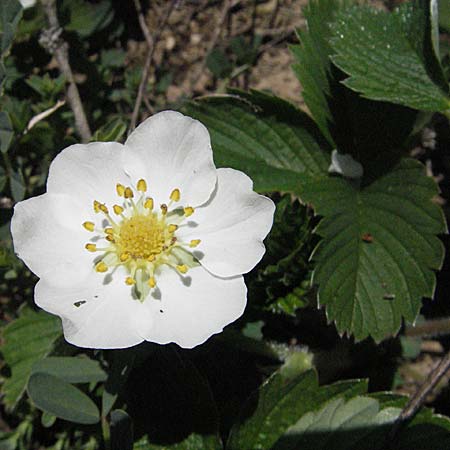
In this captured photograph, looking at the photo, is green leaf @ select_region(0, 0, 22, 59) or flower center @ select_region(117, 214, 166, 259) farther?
green leaf @ select_region(0, 0, 22, 59)

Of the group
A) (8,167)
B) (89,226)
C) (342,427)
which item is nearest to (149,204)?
(89,226)

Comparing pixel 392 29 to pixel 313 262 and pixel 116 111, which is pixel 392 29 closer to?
pixel 313 262

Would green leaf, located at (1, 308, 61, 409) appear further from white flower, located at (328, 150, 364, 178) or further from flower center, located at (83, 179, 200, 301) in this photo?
white flower, located at (328, 150, 364, 178)

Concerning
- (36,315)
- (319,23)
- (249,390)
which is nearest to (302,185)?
(319,23)

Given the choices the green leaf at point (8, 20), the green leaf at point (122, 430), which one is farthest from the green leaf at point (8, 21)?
the green leaf at point (122, 430)

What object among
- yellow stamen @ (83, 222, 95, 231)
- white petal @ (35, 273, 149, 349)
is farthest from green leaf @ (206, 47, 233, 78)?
white petal @ (35, 273, 149, 349)

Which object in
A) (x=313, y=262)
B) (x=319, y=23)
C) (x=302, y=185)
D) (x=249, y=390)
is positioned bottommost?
(x=249, y=390)
